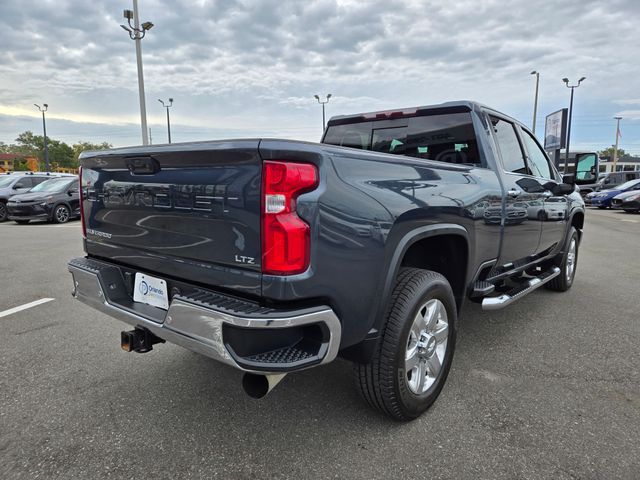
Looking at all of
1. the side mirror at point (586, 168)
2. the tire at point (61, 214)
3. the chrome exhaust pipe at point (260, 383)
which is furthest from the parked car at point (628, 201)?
the tire at point (61, 214)

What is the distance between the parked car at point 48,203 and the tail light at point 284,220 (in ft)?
43.8

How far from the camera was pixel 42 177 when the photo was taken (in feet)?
53.8

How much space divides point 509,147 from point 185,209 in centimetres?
295

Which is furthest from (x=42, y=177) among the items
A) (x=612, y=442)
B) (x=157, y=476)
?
(x=612, y=442)

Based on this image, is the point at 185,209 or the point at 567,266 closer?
the point at 185,209

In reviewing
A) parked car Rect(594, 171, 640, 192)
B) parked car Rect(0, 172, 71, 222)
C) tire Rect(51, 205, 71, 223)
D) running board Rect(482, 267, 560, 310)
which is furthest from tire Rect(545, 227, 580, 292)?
parked car Rect(594, 171, 640, 192)

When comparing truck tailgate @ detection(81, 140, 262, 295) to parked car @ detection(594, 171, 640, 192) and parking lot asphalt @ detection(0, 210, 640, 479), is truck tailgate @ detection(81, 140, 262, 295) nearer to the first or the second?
parking lot asphalt @ detection(0, 210, 640, 479)

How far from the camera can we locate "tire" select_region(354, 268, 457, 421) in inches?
87.7

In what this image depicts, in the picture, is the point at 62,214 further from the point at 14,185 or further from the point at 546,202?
the point at 546,202

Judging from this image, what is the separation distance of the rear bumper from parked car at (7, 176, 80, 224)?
13108 mm

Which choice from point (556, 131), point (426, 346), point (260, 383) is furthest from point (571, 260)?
point (556, 131)

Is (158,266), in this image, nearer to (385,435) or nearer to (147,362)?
(147,362)

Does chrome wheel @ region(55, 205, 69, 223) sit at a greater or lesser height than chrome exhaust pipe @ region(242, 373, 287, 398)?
lesser

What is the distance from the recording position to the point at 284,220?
1761 mm
